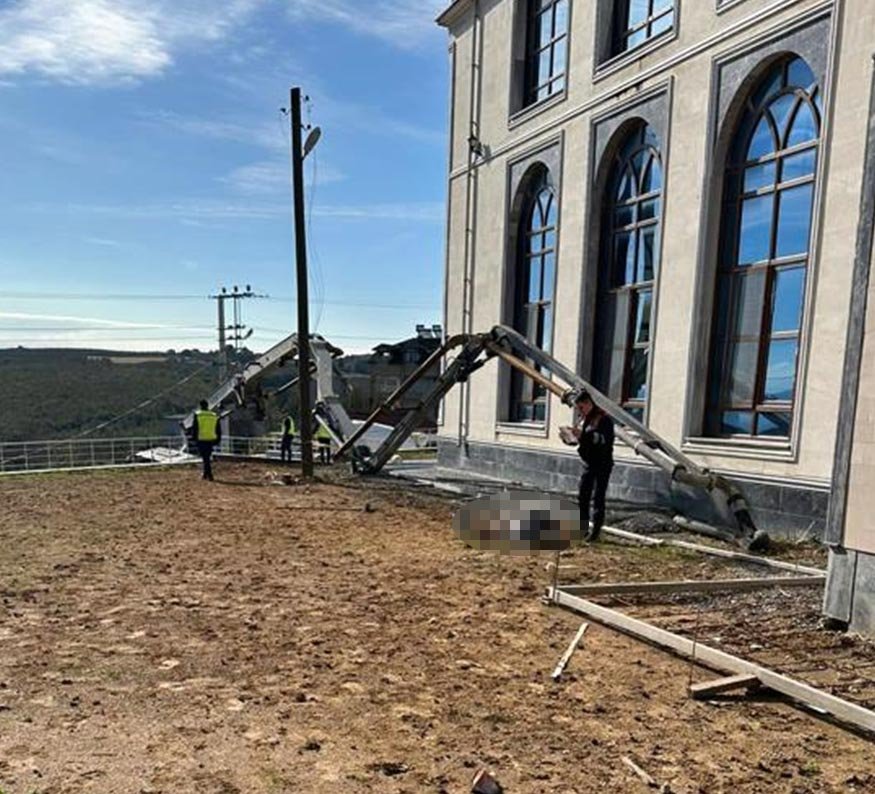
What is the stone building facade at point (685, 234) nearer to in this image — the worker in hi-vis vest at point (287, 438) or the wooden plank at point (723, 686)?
the wooden plank at point (723, 686)

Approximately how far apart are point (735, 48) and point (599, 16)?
4.48 metres

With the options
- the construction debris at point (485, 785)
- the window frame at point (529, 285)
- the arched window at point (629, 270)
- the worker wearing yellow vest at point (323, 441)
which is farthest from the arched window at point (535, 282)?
the construction debris at point (485, 785)

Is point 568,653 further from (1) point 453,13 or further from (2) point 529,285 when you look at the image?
(1) point 453,13

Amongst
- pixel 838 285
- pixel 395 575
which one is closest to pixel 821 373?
Answer: pixel 838 285

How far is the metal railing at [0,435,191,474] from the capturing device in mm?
23266

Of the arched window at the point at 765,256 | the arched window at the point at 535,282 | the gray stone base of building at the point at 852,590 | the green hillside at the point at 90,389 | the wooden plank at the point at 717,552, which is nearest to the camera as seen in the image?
the gray stone base of building at the point at 852,590

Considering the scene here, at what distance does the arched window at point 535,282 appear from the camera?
17.5 metres

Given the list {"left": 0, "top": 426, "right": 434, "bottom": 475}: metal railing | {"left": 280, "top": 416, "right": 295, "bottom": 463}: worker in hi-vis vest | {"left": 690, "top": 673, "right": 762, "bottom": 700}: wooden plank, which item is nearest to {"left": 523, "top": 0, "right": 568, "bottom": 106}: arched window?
{"left": 280, "top": 416, "right": 295, "bottom": 463}: worker in hi-vis vest

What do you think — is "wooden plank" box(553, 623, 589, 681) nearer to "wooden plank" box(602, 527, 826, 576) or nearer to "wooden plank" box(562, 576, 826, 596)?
"wooden plank" box(562, 576, 826, 596)

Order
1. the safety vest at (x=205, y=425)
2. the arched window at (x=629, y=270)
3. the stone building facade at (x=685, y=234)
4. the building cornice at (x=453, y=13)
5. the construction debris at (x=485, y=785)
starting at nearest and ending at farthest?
the construction debris at (x=485, y=785) < the stone building facade at (x=685, y=234) < the arched window at (x=629, y=270) < the safety vest at (x=205, y=425) < the building cornice at (x=453, y=13)

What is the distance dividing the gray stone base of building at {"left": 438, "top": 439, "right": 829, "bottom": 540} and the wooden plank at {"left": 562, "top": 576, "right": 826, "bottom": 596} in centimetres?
317

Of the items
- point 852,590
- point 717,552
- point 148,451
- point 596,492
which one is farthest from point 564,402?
point 148,451

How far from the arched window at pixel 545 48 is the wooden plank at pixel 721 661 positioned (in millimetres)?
13779

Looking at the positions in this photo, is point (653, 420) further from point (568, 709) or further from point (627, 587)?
point (568, 709)
